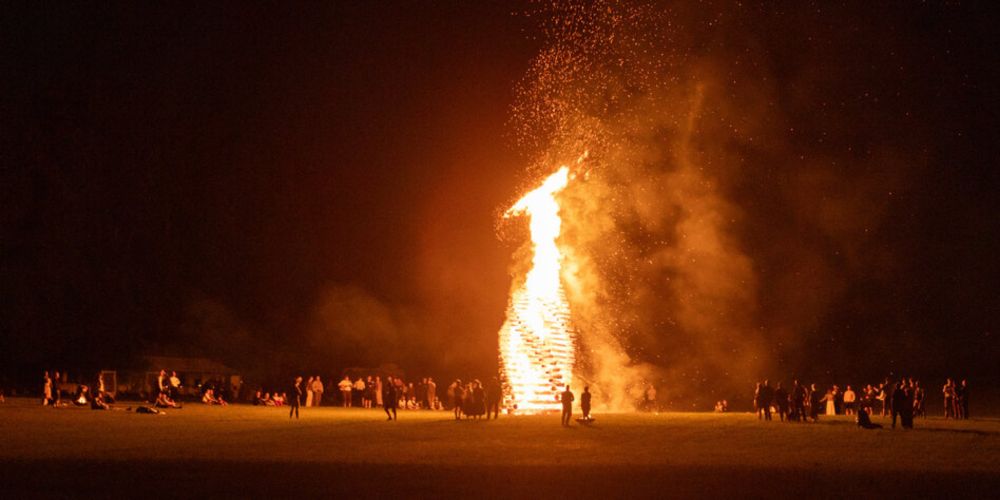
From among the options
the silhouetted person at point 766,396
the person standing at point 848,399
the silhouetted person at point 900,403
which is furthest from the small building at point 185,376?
the silhouetted person at point 900,403

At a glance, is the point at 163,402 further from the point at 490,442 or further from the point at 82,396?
the point at 490,442

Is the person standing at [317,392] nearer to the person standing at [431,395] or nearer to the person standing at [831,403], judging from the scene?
the person standing at [431,395]

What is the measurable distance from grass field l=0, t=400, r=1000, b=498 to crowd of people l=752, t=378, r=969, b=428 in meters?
0.99

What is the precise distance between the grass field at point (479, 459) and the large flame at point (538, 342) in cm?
746

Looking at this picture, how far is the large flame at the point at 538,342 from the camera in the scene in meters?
38.2

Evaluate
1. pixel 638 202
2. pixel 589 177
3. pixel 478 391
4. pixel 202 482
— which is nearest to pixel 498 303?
pixel 638 202

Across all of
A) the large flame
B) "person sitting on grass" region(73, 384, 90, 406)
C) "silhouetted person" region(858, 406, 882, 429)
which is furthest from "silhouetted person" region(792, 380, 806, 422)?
"person sitting on grass" region(73, 384, 90, 406)

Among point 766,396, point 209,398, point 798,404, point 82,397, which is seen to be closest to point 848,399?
point 798,404

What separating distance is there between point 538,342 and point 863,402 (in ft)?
38.7

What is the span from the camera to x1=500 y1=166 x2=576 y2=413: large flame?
3825 cm

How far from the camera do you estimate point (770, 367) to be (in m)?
63.8

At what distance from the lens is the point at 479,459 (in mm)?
19109

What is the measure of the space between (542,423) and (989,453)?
13961mm

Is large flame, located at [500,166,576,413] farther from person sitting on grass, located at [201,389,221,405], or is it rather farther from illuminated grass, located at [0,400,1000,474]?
person sitting on grass, located at [201,389,221,405]
